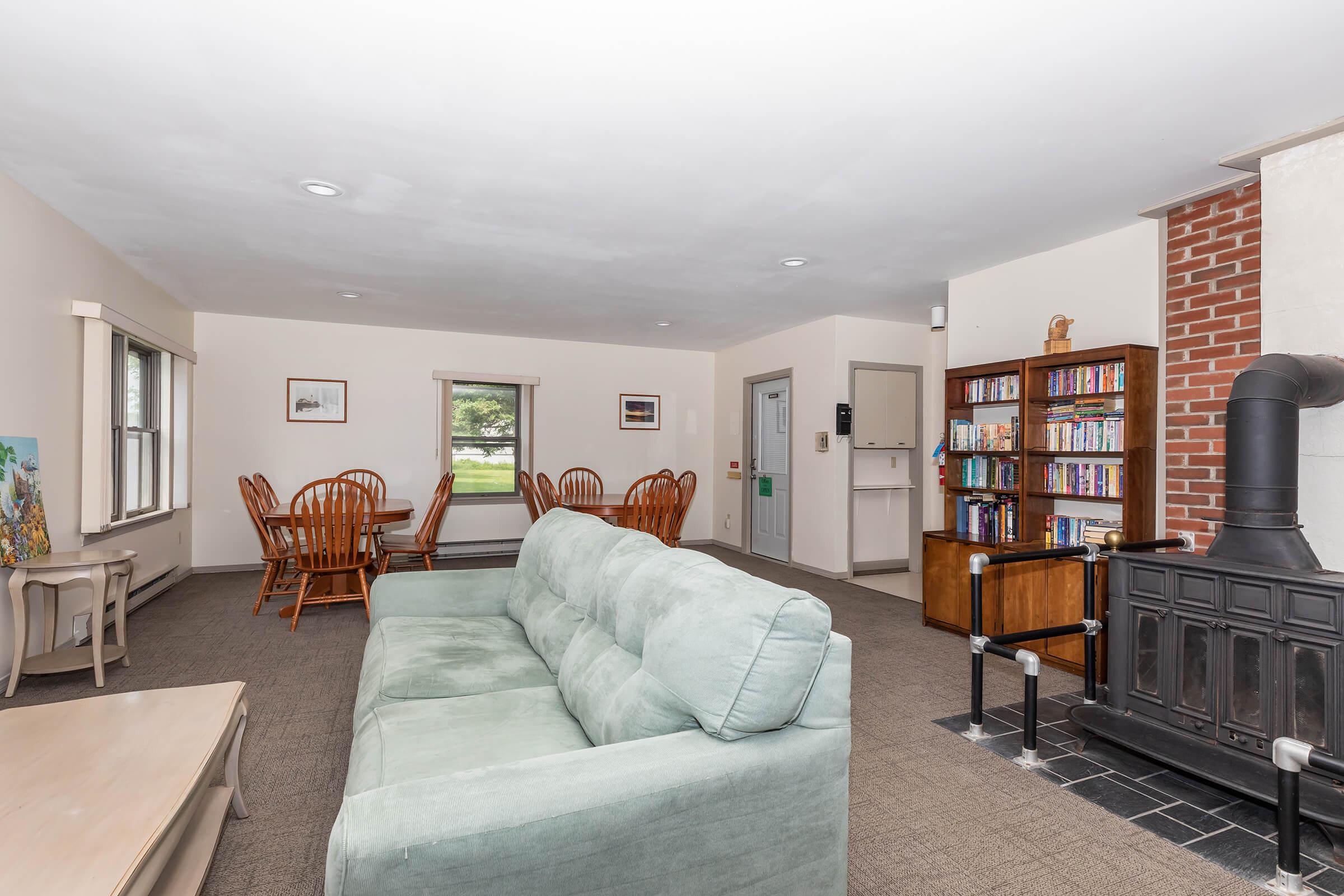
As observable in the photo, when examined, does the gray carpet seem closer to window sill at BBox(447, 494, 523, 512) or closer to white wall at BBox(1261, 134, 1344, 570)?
white wall at BBox(1261, 134, 1344, 570)

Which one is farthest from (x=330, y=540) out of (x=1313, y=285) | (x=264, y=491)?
(x=1313, y=285)

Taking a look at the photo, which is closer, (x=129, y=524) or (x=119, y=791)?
(x=119, y=791)

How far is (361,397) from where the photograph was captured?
673cm

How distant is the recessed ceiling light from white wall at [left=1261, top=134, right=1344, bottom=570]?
161 inches

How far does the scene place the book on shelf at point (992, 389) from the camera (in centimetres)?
429

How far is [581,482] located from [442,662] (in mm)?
5221

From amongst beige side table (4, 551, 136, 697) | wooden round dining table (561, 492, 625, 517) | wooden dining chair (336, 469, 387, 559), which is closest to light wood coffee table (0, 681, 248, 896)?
beige side table (4, 551, 136, 697)

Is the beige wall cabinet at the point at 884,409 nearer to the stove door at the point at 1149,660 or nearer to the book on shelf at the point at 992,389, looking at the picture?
the book on shelf at the point at 992,389

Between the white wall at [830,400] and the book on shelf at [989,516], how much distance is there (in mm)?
1439

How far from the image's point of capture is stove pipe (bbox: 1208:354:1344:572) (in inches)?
98.9

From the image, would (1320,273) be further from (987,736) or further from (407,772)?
(407,772)

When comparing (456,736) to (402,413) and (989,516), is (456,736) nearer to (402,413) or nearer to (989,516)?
(989,516)

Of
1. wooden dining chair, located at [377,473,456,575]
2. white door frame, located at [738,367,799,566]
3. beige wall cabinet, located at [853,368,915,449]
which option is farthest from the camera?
white door frame, located at [738,367,799,566]

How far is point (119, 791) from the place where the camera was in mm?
1518
